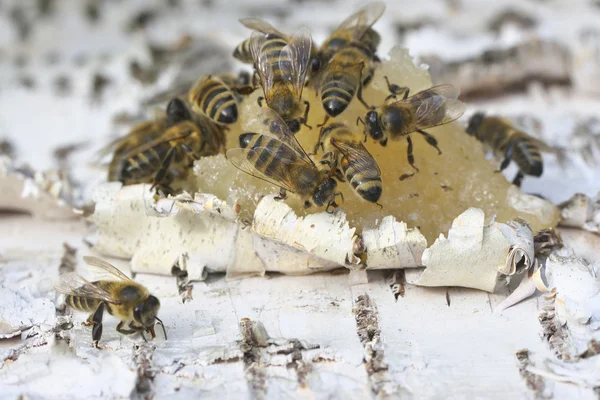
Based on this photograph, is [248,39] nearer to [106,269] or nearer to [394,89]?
[394,89]

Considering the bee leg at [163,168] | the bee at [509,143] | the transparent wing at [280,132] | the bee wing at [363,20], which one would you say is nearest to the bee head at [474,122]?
the bee at [509,143]

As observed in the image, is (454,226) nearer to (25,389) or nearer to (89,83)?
(25,389)

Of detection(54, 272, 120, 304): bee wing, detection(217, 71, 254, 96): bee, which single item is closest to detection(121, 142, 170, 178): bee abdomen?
detection(217, 71, 254, 96): bee

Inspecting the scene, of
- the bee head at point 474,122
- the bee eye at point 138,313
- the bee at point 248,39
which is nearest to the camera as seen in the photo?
the bee eye at point 138,313

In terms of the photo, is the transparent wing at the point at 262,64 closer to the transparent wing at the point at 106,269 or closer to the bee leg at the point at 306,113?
the bee leg at the point at 306,113

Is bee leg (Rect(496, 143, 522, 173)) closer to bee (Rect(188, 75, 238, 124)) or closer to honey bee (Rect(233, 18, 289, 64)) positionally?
honey bee (Rect(233, 18, 289, 64))
